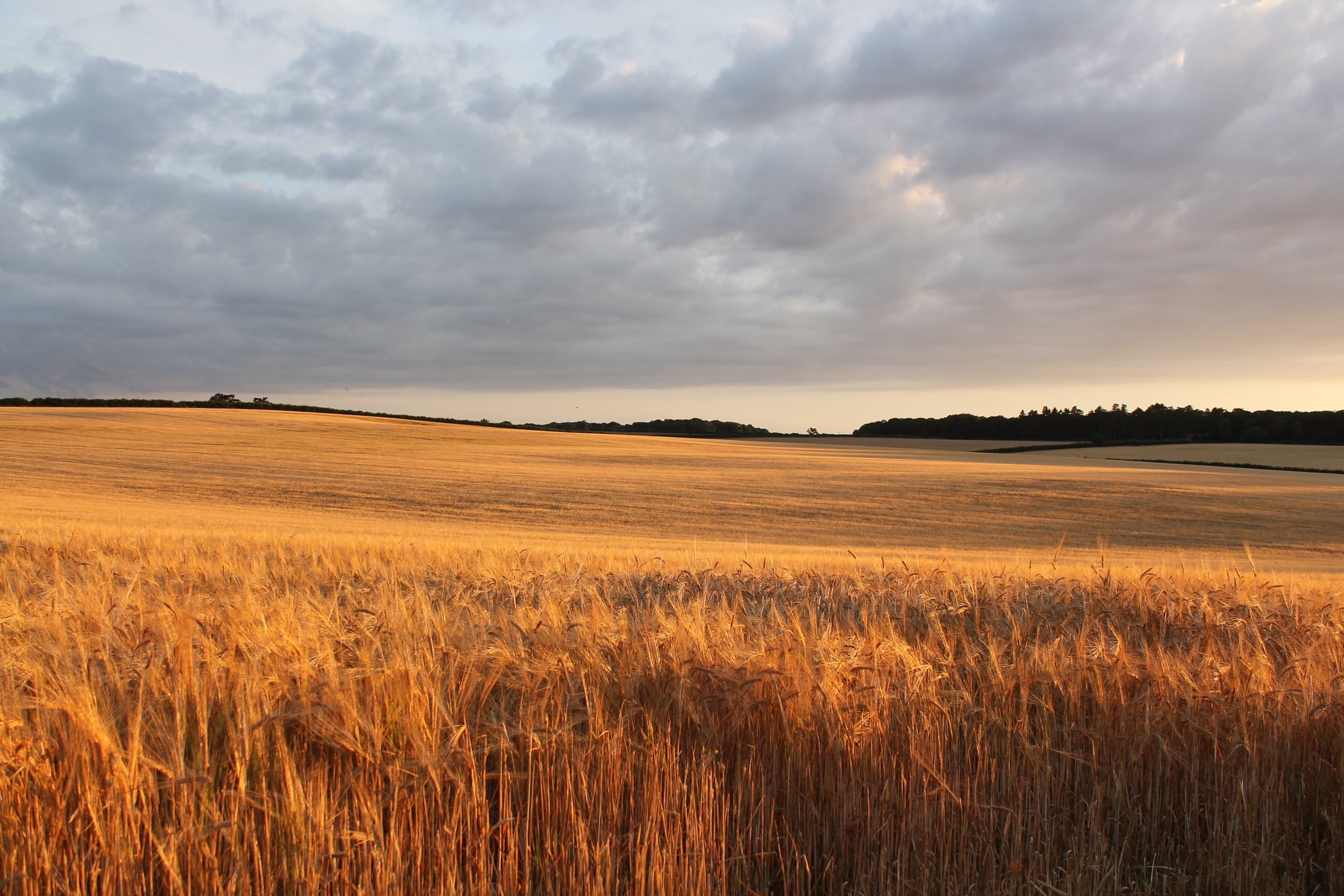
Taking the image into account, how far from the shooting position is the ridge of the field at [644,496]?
21359 millimetres

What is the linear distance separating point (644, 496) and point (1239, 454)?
5630 cm

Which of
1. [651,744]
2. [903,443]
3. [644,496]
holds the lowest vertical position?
[644,496]

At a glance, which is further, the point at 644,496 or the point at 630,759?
the point at 644,496

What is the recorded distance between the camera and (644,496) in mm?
30875

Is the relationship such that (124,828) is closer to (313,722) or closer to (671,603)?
(313,722)

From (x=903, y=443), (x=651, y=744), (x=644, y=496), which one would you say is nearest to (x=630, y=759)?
(x=651, y=744)

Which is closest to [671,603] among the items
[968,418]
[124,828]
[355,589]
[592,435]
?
[355,589]

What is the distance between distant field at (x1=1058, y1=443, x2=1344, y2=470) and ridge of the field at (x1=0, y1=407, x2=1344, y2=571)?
7.99 metres

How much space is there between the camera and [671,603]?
5836mm

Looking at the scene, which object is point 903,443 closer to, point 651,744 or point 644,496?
point 644,496

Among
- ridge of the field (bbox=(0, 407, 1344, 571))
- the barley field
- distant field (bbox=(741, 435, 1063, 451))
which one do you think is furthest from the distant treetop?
the barley field

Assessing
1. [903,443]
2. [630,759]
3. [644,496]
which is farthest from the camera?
[903,443]

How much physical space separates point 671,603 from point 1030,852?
3290mm

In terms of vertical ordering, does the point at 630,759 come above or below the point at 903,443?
below
